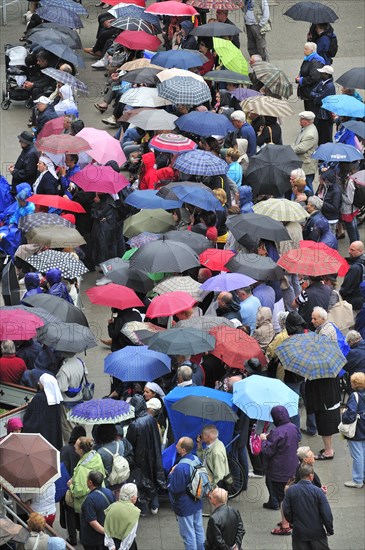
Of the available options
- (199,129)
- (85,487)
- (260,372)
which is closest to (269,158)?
(199,129)

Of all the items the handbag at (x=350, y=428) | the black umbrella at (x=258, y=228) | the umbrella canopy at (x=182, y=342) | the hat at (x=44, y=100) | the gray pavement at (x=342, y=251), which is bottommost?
the gray pavement at (x=342, y=251)

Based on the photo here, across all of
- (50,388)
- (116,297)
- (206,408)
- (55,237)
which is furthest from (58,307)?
(206,408)

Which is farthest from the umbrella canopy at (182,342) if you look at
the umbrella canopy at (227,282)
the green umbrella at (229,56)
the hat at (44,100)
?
the green umbrella at (229,56)

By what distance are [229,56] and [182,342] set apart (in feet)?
30.9

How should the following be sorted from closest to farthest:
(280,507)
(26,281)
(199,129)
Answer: (280,507) → (26,281) → (199,129)

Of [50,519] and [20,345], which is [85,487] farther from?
[20,345]

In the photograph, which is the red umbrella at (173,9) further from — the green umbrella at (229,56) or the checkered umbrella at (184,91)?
the checkered umbrella at (184,91)

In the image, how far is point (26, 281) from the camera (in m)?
18.4

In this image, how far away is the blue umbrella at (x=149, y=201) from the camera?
2027 centimetres

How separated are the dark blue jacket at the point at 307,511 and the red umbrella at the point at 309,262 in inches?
157

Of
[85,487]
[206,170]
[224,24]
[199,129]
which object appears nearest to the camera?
[85,487]

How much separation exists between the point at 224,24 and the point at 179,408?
11348mm

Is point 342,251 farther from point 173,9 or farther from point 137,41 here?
point 173,9

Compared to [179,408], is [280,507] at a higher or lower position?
lower
